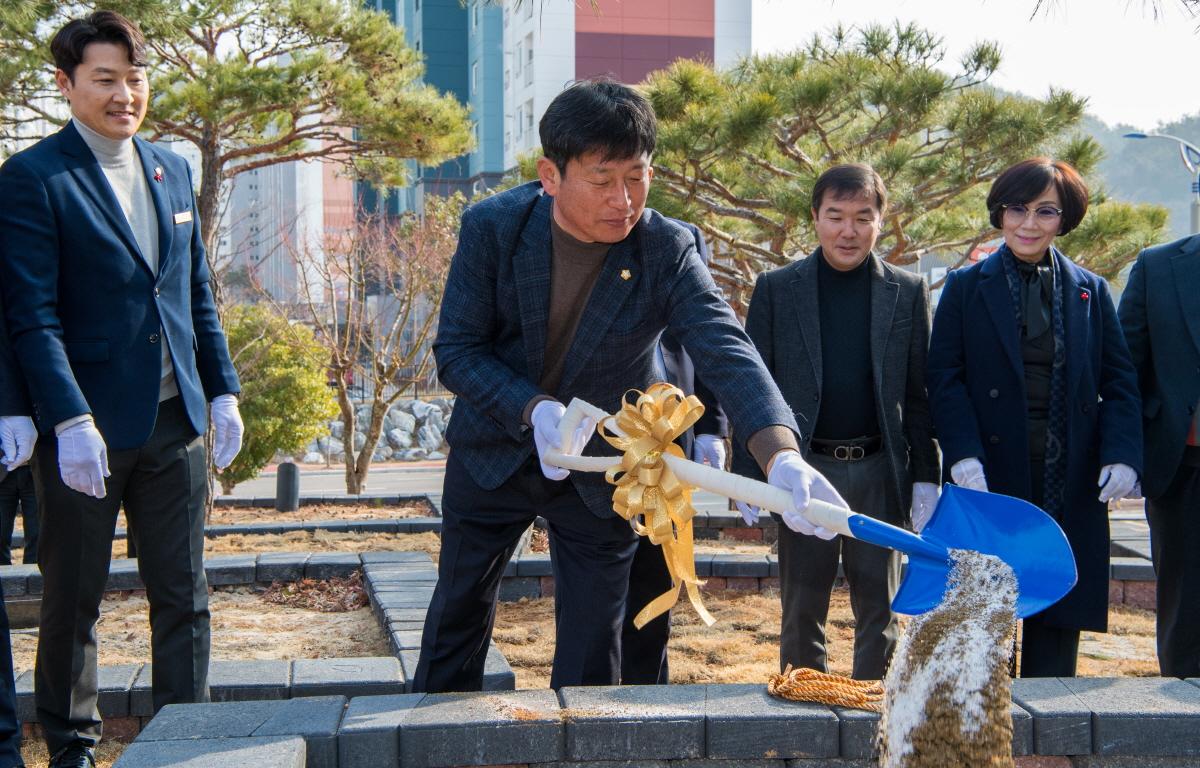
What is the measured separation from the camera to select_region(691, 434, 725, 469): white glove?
10.9ft

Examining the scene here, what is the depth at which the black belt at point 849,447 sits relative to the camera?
141 inches

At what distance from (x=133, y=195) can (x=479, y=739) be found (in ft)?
5.91

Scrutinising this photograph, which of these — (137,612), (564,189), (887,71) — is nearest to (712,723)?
(564,189)

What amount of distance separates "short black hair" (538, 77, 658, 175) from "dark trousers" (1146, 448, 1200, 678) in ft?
7.00

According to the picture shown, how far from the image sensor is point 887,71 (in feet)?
27.1

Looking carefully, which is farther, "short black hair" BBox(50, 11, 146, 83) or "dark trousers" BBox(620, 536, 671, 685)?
"dark trousers" BBox(620, 536, 671, 685)

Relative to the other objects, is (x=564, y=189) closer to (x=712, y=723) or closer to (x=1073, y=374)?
(x=712, y=723)

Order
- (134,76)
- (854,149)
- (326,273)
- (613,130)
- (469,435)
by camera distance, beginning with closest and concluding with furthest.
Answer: (613,130) < (469,435) < (134,76) < (854,149) < (326,273)

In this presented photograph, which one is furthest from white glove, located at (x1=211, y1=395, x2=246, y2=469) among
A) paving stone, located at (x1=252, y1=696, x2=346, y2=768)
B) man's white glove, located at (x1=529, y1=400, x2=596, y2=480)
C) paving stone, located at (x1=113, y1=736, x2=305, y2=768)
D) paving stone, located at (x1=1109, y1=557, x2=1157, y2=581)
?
paving stone, located at (x1=1109, y1=557, x2=1157, y2=581)

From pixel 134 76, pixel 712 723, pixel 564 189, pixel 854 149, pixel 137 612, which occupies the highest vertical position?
pixel 854 149

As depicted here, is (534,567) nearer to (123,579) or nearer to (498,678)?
(123,579)

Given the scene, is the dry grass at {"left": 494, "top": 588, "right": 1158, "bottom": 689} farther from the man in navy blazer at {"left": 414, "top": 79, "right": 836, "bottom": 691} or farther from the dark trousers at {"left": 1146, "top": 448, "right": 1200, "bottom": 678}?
the man in navy blazer at {"left": 414, "top": 79, "right": 836, "bottom": 691}

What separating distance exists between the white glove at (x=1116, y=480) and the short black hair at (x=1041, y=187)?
733 millimetres

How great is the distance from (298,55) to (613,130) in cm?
672
